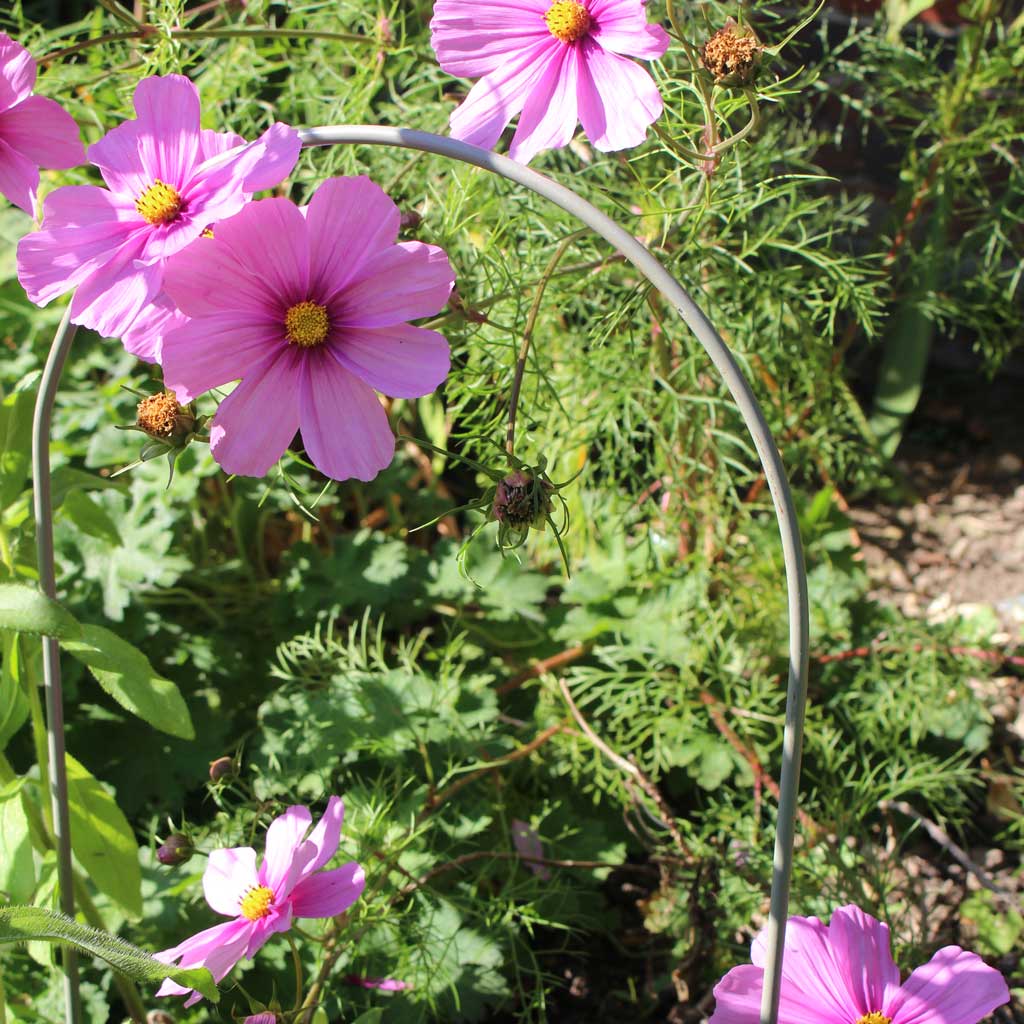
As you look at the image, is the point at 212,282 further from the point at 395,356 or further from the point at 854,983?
the point at 854,983

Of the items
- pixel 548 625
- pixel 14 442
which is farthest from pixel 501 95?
pixel 548 625

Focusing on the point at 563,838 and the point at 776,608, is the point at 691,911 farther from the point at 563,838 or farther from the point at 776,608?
the point at 776,608

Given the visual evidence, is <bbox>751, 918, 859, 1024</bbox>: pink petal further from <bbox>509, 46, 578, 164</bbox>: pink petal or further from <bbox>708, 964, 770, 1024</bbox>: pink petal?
<bbox>509, 46, 578, 164</bbox>: pink petal

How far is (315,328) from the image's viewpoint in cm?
55

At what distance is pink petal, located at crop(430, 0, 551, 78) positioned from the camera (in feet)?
2.00

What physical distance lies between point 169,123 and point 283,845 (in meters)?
0.45

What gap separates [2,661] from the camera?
0.81m

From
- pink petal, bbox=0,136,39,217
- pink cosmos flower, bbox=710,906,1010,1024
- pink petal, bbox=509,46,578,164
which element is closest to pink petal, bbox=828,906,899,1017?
pink cosmos flower, bbox=710,906,1010,1024

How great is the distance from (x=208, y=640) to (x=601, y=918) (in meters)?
0.54

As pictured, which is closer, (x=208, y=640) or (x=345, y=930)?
(x=345, y=930)

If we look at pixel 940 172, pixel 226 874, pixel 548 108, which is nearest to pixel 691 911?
pixel 226 874

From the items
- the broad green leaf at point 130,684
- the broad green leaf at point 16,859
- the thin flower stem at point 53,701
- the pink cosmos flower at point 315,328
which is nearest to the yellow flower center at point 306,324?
the pink cosmos flower at point 315,328

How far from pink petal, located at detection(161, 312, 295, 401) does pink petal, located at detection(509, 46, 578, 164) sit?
170 millimetres

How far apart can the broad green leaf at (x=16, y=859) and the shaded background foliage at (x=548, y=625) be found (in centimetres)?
10
